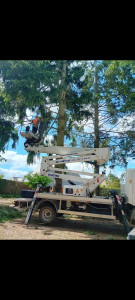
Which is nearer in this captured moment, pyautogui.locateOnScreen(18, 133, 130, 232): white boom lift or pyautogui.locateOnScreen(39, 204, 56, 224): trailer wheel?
pyautogui.locateOnScreen(18, 133, 130, 232): white boom lift

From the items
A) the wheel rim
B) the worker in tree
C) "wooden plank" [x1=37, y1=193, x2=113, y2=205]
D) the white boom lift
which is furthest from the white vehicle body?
the worker in tree

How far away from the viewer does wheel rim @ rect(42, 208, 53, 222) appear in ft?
25.8

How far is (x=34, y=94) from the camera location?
920cm

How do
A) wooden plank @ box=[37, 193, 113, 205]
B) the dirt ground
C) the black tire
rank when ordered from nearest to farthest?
the dirt ground, wooden plank @ box=[37, 193, 113, 205], the black tire

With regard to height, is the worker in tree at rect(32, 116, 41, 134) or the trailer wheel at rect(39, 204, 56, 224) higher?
the worker in tree at rect(32, 116, 41, 134)

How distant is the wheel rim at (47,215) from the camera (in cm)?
787

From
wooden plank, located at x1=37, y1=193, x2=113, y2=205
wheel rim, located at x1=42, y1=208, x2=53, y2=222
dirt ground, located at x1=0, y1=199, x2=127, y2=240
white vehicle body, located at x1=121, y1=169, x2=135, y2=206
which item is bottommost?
dirt ground, located at x1=0, y1=199, x2=127, y2=240

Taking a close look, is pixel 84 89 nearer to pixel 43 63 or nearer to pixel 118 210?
pixel 43 63

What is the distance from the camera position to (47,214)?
26.1 ft

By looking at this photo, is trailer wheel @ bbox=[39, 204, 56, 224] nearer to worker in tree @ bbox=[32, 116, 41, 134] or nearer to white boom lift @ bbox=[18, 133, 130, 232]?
white boom lift @ bbox=[18, 133, 130, 232]

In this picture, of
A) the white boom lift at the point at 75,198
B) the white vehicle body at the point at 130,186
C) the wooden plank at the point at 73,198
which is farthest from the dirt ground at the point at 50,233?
the white vehicle body at the point at 130,186

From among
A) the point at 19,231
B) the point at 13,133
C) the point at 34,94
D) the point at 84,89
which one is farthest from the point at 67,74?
the point at 19,231
